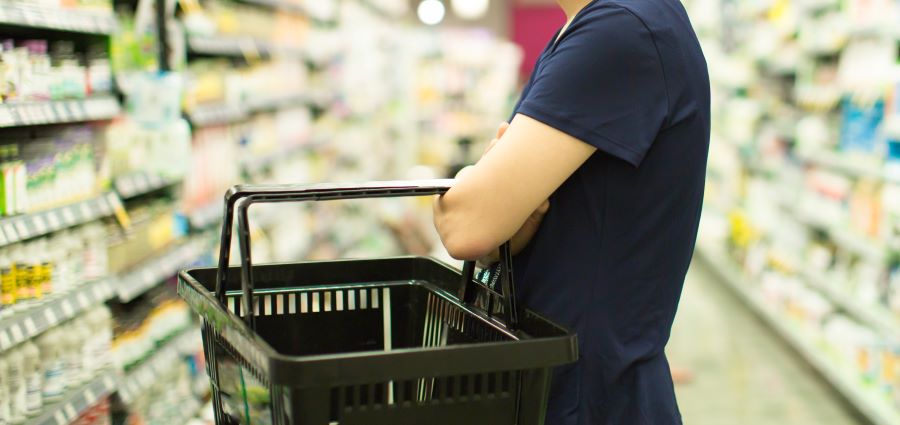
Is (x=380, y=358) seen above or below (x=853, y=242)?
above

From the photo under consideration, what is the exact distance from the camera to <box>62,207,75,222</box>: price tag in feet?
9.32

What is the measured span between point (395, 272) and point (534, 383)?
0.55 metres

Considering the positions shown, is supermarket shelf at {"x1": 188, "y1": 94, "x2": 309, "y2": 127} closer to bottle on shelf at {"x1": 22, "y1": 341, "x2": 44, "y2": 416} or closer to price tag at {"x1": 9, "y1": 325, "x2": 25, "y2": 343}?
bottle on shelf at {"x1": 22, "y1": 341, "x2": 44, "y2": 416}

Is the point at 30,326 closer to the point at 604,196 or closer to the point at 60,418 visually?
the point at 60,418

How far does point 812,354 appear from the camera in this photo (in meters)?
5.33

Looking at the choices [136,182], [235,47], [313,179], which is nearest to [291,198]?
[136,182]

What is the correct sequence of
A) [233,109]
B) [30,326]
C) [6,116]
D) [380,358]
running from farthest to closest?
[233,109], [30,326], [6,116], [380,358]

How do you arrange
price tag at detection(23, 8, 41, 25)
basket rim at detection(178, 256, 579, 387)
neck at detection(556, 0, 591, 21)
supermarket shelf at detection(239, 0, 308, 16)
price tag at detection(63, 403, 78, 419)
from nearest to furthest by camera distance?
basket rim at detection(178, 256, 579, 387) → neck at detection(556, 0, 591, 21) → price tag at detection(23, 8, 41, 25) → price tag at detection(63, 403, 78, 419) → supermarket shelf at detection(239, 0, 308, 16)

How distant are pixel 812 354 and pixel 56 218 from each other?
13.7 ft

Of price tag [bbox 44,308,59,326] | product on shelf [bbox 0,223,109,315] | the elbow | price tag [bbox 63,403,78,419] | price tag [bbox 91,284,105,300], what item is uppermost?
the elbow

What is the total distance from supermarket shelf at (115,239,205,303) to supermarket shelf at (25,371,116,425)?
0.98 ft

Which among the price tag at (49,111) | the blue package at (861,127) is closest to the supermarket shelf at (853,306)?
the blue package at (861,127)

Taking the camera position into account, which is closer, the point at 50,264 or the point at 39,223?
the point at 39,223

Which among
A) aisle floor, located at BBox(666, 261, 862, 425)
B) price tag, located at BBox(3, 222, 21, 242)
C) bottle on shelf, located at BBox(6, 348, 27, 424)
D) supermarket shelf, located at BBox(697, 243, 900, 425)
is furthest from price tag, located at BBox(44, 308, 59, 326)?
supermarket shelf, located at BBox(697, 243, 900, 425)
